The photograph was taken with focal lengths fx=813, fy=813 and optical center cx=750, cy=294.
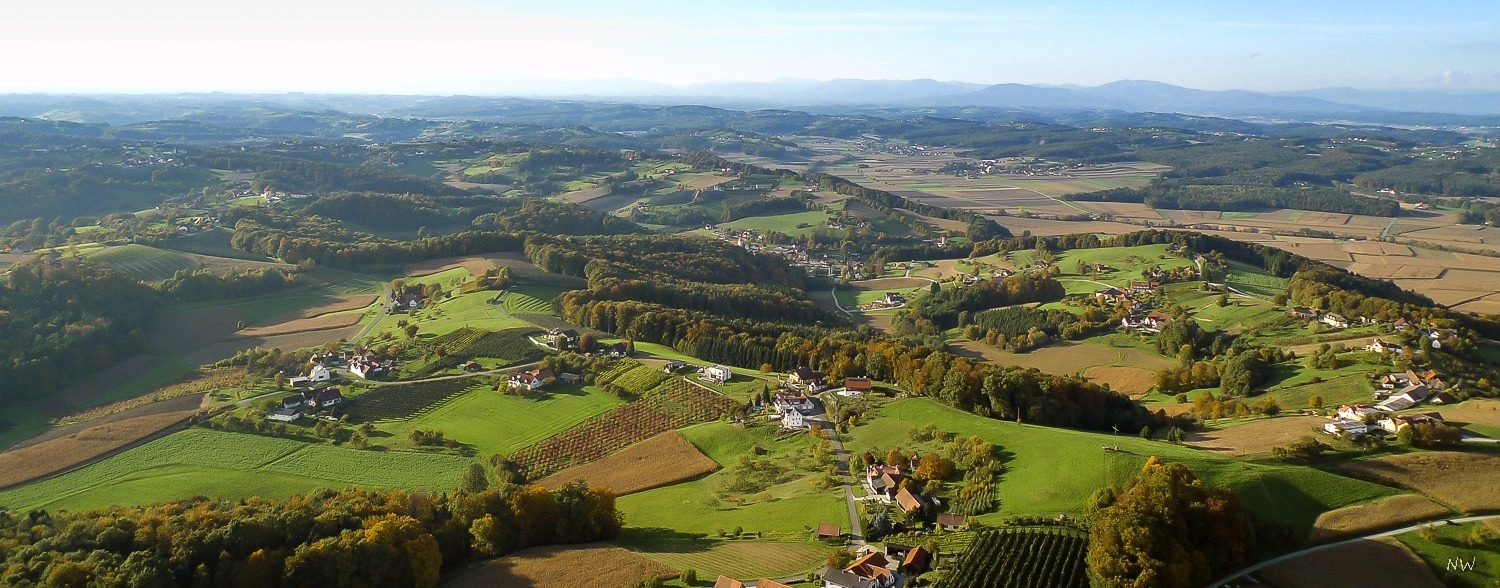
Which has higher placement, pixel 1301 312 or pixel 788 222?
pixel 1301 312

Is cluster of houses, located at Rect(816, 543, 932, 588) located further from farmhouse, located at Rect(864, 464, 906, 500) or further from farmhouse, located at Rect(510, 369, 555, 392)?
farmhouse, located at Rect(510, 369, 555, 392)

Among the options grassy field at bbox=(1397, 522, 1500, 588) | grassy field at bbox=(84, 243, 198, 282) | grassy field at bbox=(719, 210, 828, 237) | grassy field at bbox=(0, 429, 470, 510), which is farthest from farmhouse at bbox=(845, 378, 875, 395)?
grassy field at bbox=(719, 210, 828, 237)

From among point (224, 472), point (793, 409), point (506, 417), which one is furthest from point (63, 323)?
point (793, 409)

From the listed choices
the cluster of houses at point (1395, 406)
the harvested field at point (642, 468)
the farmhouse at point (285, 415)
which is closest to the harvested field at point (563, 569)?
the harvested field at point (642, 468)

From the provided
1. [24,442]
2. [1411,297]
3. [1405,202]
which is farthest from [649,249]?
[1405,202]

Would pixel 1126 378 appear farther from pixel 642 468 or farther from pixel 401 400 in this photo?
pixel 401 400

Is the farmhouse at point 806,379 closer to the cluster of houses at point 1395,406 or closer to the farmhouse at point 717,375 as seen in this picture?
the farmhouse at point 717,375
